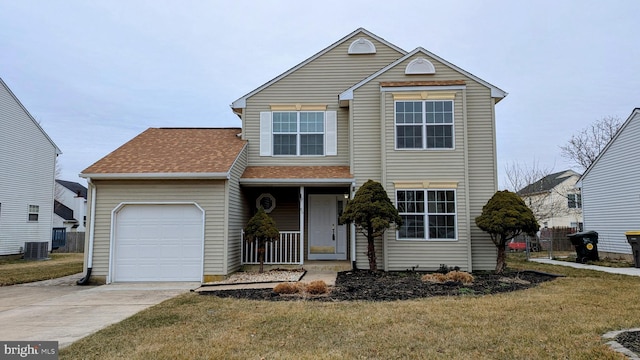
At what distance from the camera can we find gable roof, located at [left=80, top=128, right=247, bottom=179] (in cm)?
1045

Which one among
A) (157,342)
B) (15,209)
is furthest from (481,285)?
(15,209)

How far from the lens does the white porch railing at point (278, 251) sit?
476 inches

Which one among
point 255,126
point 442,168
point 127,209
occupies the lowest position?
point 127,209

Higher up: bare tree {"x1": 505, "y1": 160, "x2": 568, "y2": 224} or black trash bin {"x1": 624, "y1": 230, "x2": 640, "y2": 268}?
bare tree {"x1": 505, "y1": 160, "x2": 568, "y2": 224}

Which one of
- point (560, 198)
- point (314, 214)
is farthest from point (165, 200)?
point (560, 198)

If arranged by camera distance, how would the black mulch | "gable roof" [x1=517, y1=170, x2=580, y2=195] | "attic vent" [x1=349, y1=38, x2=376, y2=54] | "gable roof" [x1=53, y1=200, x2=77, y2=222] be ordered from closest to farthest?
the black mulch < "attic vent" [x1=349, y1=38, x2=376, y2=54] < "gable roof" [x1=517, y1=170, x2=580, y2=195] < "gable roof" [x1=53, y1=200, x2=77, y2=222]

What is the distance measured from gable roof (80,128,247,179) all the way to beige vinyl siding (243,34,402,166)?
881 mm

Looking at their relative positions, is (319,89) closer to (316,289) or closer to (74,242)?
(316,289)

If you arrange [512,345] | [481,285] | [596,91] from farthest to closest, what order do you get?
1. [596,91]
2. [481,285]
3. [512,345]

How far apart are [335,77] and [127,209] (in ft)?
25.6

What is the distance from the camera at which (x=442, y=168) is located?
38.2 ft

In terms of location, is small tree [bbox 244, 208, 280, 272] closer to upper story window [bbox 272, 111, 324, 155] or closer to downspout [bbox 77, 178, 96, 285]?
upper story window [bbox 272, 111, 324, 155]

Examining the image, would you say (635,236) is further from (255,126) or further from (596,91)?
(596,91)

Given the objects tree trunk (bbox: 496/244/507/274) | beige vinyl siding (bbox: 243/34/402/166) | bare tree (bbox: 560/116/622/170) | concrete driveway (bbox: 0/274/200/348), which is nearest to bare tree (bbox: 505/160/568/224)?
bare tree (bbox: 560/116/622/170)
